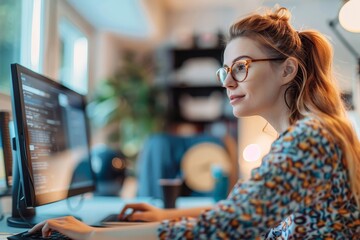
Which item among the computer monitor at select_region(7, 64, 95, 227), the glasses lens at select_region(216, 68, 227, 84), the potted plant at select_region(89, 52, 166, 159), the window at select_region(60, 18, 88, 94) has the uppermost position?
the window at select_region(60, 18, 88, 94)

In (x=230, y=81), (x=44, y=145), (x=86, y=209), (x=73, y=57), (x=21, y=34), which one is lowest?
(x=86, y=209)

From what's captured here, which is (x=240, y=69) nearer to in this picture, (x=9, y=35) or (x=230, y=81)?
(x=230, y=81)

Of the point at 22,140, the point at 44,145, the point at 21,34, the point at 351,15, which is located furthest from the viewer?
the point at 21,34

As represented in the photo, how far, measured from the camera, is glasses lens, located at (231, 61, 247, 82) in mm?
892

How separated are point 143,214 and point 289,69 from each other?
0.59 m

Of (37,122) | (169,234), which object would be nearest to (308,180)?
(169,234)

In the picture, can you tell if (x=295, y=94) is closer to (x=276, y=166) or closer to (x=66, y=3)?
(x=276, y=166)

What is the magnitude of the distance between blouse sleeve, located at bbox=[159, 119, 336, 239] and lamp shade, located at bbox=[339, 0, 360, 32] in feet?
2.62

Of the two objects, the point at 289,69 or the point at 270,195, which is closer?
the point at 270,195

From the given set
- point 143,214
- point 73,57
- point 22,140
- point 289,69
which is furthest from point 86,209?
point 73,57

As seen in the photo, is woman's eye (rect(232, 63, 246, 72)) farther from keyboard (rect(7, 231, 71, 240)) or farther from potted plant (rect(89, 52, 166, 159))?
potted plant (rect(89, 52, 166, 159))

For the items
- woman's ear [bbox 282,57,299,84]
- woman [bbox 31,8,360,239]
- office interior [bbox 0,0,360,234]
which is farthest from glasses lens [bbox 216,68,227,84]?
office interior [bbox 0,0,360,234]

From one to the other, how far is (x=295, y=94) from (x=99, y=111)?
217cm

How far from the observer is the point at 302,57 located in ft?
3.03
